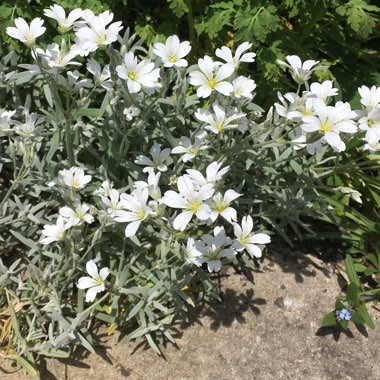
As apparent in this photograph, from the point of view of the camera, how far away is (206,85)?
233 cm

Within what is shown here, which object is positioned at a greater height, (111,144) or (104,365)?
(111,144)

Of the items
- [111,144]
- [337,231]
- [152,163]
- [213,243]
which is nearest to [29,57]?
[111,144]

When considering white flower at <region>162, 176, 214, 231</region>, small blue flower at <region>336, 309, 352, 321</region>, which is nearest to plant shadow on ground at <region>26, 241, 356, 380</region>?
small blue flower at <region>336, 309, 352, 321</region>

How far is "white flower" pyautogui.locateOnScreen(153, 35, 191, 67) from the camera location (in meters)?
2.38

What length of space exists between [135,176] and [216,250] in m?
0.62

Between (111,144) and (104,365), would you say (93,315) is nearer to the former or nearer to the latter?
(104,365)

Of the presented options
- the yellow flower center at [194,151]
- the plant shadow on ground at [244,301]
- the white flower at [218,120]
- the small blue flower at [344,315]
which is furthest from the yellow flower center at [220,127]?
the small blue flower at [344,315]

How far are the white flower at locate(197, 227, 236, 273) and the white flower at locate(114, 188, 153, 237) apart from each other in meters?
0.29

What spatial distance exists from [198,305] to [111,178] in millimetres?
763

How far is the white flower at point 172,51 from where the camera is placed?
7.80 ft

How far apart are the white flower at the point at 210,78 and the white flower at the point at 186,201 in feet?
1.34

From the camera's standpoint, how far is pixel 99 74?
246 cm

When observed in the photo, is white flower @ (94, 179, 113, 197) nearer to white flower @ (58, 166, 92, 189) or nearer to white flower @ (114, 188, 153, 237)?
white flower @ (58, 166, 92, 189)

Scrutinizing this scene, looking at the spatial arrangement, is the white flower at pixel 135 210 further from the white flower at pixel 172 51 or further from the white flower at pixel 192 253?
the white flower at pixel 172 51
